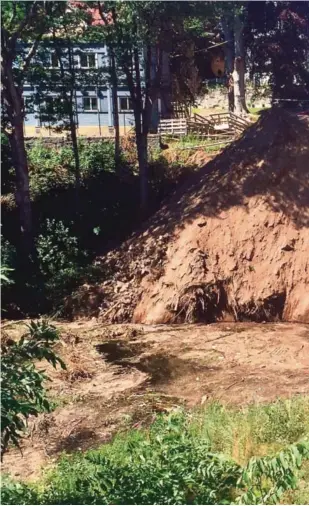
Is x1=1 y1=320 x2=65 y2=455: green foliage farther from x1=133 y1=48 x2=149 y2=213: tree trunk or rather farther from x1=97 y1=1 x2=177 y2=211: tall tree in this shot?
x1=133 y1=48 x2=149 y2=213: tree trunk

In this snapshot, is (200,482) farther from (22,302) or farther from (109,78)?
(109,78)

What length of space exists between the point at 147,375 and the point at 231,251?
4.05 metres

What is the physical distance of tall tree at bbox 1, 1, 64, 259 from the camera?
12.9 meters

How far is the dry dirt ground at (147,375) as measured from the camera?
8.34 meters

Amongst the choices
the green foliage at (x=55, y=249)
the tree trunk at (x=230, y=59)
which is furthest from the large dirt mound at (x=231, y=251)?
the tree trunk at (x=230, y=59)

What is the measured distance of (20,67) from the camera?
1464 cm

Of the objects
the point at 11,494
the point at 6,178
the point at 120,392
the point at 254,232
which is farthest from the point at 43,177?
the point at 11,494

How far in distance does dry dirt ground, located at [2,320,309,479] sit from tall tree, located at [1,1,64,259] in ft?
11.0

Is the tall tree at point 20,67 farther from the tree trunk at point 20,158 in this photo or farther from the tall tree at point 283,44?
the tall tree at point 283,44

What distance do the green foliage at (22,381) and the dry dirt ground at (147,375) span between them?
3.43 meters

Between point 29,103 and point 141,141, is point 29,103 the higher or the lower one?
the higher one

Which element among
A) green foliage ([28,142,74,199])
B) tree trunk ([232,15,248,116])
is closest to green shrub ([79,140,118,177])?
green foliage ([28,142,74,199])

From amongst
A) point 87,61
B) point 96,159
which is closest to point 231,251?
point 96,159

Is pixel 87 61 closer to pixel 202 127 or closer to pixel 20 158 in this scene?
pixel 20 158
